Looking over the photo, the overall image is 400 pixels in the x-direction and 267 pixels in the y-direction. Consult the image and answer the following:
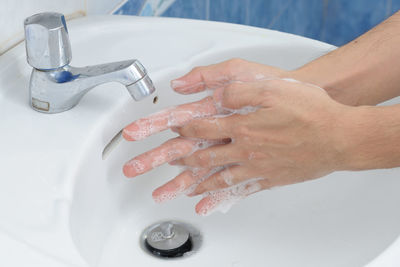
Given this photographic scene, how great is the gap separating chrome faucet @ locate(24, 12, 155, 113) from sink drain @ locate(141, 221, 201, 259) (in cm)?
16

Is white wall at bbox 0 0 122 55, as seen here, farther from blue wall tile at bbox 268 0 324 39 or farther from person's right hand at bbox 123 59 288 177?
blue wall tile at bbox 268 0 324 39

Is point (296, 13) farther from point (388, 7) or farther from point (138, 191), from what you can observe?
point (138, 191)

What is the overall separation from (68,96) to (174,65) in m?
0.16

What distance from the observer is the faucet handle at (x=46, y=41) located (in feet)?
1.70

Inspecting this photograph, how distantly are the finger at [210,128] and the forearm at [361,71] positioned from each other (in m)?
0.13

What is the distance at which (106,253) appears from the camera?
0.57 metres

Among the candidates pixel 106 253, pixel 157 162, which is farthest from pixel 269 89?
pixel 106 253

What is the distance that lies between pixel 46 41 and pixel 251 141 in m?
0.22

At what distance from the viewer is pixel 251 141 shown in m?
0.55

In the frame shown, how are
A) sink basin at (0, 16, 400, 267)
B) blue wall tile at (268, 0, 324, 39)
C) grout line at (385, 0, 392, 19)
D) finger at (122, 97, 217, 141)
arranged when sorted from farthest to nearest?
grout line at (385, 0, 392, 19), blue wall tile at (268, 0, 324, 39), finger at (122, 97, 217, 141), sink basin at (0, 16, 400, 267)

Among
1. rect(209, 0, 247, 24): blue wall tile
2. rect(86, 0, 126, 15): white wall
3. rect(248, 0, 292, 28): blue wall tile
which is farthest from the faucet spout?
rect(248, 0, 292, 28): blue wall tile

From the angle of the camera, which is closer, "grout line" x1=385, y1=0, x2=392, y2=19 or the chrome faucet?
the chrome faucet

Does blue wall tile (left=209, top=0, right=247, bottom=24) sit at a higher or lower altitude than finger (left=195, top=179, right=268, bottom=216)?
lower

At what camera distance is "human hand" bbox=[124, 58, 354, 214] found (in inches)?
20.8
